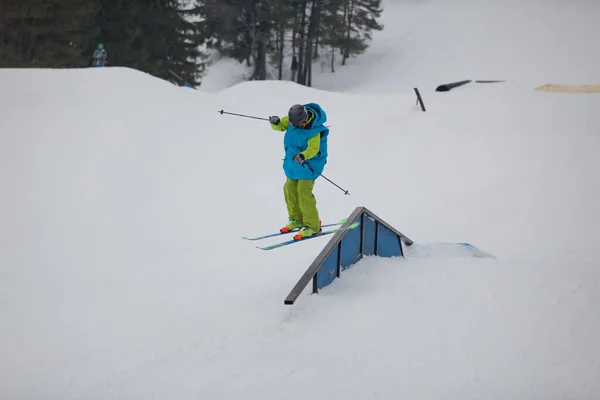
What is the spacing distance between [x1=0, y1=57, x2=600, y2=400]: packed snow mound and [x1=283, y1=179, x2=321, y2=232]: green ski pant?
799mm

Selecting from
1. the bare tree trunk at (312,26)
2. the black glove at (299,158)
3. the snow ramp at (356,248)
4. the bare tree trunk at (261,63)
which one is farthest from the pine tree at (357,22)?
the black glove at (299,158)

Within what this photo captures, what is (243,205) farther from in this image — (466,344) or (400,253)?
(466,344)

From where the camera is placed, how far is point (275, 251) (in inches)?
363

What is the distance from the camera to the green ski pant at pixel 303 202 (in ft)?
20.1

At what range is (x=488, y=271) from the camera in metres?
6.26

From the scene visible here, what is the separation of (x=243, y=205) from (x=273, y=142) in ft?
14.3

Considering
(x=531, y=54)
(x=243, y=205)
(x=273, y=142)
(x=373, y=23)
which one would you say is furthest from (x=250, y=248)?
(x=531, y=54)

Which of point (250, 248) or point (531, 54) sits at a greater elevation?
point (531, 54)

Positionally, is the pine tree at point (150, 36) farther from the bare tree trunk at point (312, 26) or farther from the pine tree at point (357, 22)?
the pine tree at point (357, 22)

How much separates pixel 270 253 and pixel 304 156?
3641 mm

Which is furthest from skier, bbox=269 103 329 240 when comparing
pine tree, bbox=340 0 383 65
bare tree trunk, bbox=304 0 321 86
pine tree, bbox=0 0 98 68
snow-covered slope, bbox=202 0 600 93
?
pine tree, bbox=340 0 383 65

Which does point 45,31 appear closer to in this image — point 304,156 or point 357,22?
point 357,22

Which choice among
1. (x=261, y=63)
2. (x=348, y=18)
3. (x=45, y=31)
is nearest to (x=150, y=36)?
(x=45, y=31)

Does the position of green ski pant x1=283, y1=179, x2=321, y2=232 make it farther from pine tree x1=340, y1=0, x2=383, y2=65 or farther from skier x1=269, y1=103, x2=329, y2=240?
pine tree x1=340, y1=0, x2=383, y2=65
